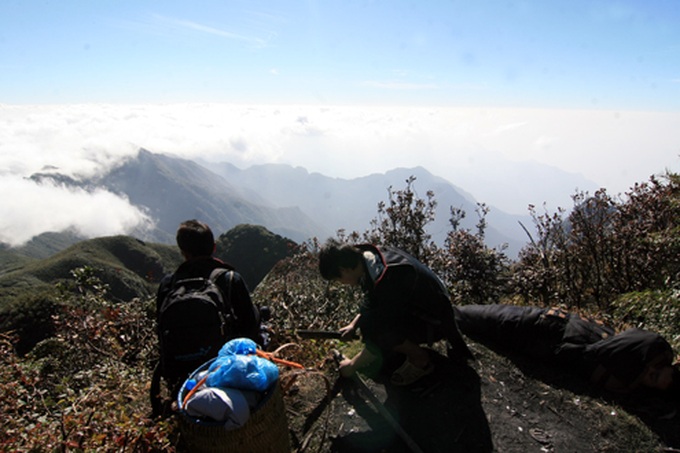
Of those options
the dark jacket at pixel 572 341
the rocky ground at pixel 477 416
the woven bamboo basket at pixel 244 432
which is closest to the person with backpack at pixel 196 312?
the woven bamboo basket at pixel 244 432

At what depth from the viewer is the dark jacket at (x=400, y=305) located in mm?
3611

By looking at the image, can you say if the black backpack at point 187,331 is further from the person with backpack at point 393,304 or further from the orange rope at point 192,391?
the person with backpack at point 393,304

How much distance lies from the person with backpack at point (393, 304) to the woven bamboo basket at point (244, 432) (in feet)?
4.33

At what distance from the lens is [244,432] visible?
2.41m

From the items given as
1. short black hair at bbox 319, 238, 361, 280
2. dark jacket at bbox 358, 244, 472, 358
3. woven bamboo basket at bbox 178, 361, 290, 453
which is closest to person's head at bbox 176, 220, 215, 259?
short black hair at bbox 319, 238, 361, 280

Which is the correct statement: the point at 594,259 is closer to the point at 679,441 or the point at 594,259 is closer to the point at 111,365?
the point at 679,441

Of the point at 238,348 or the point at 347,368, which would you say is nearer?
the point at 238,348

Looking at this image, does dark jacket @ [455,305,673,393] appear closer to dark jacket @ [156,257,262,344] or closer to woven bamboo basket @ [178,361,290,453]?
dark jacket @ [156,257,262,344]

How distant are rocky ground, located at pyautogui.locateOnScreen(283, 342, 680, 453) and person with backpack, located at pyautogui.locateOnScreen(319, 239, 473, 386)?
28 cm

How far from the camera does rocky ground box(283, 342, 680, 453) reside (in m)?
3.27

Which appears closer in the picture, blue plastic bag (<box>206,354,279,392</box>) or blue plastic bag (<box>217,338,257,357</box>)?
blue plastic bag (<box>206,354,279,392</box>)

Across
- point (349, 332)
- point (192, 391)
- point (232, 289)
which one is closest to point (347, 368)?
point (349, 332)

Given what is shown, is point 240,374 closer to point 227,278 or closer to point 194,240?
point 227,278

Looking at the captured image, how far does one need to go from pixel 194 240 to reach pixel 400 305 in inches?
77.3
